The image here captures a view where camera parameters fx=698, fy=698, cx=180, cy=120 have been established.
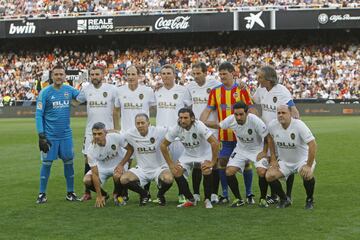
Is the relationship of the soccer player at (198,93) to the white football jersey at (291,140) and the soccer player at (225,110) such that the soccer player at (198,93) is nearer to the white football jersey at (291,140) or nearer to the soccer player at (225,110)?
the soccer player at (225,110)

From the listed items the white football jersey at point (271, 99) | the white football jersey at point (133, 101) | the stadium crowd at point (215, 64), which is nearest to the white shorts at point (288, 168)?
the white football jersey at point (271, 99)

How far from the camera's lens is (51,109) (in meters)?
10.6

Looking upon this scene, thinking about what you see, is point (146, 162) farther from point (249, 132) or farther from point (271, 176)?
point (271, 176)

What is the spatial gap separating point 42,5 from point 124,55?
6.69 m

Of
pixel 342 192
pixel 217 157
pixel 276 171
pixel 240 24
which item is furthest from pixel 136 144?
pixel 240 24

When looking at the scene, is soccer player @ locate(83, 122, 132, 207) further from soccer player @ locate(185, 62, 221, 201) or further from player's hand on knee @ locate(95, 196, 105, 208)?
soccer player @ locate(185, 62, 221, 201)

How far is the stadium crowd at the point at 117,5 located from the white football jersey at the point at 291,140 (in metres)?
34.5

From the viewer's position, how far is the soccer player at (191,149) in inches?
377

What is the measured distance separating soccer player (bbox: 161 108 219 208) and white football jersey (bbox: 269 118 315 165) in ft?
2.77

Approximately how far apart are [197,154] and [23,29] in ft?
126

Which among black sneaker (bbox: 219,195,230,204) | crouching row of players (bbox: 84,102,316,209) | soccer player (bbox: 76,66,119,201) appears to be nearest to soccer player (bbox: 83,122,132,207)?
crouching row of players (bbox: 84,102,316,209)

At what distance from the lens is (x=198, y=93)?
34.7ft

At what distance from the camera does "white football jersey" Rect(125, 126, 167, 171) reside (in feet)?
33.0

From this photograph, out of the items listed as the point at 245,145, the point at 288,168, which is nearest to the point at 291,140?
the point at 288,168
